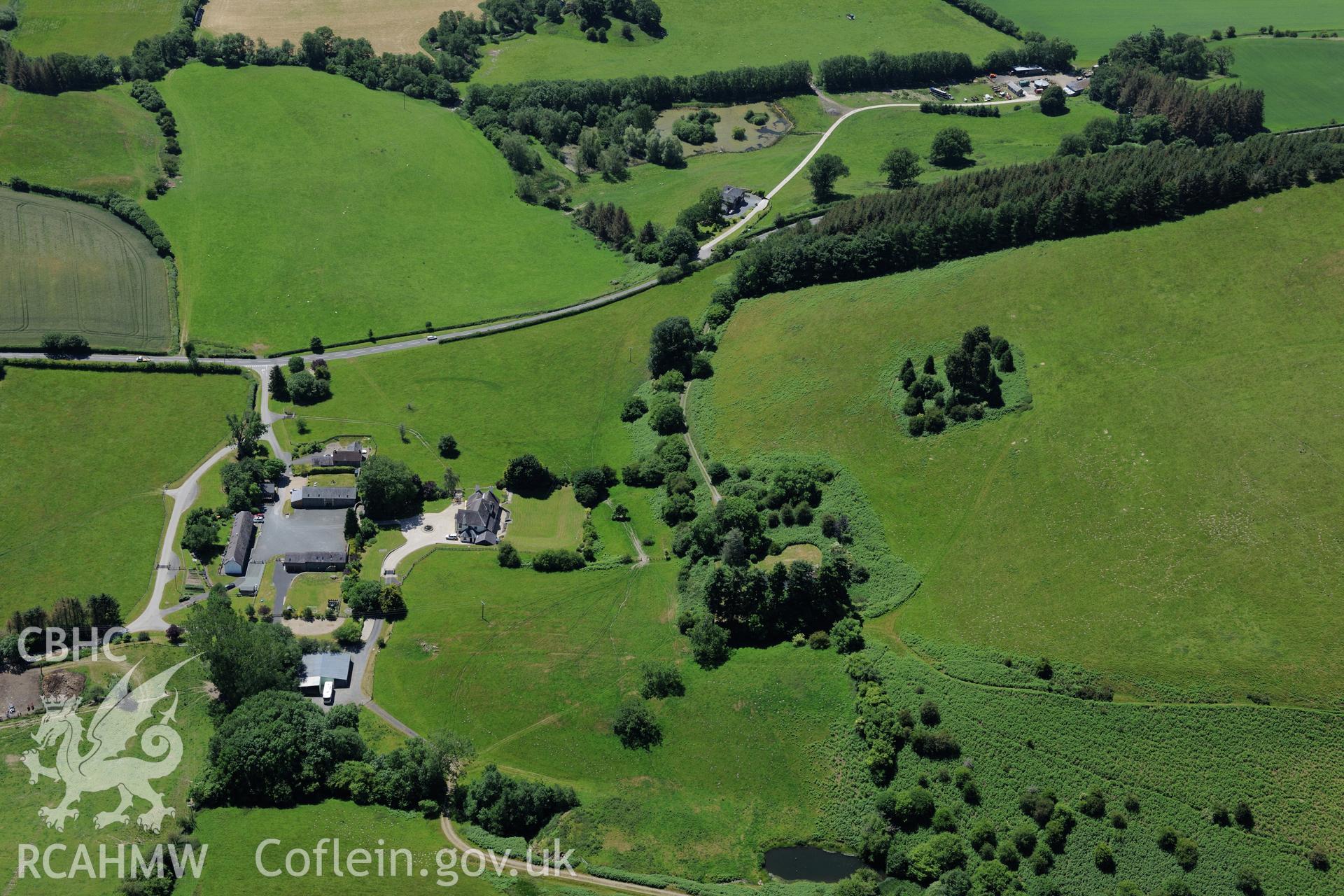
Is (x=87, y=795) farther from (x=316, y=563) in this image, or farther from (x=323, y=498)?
(x=323, y=498)

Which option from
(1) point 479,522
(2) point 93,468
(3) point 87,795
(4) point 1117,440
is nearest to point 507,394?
(1) point 479,522

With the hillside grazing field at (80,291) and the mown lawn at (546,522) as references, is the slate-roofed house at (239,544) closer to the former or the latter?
the mown lawn at (546,522)

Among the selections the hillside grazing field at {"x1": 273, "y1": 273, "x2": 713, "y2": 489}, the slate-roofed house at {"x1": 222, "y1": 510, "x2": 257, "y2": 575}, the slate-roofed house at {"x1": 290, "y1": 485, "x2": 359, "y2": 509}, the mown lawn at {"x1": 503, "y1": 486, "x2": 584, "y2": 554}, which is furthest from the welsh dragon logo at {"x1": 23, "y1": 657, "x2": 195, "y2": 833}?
the hillside grazing field at {"x1": 273, "y1": 273, "x2": 713, "y2": 489}

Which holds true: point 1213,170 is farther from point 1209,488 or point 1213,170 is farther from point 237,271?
point 237,271

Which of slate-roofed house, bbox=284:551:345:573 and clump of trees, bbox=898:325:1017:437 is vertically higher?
clump of trees, bbox=898:325:1017:437

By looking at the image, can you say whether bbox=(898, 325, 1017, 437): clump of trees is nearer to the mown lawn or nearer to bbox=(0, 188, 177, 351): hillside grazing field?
the mown lawn

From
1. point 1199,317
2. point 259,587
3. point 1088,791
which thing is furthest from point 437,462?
point 1199,317

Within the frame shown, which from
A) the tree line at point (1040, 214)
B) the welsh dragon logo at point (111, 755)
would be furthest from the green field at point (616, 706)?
the tree line at point (1040, 214)
